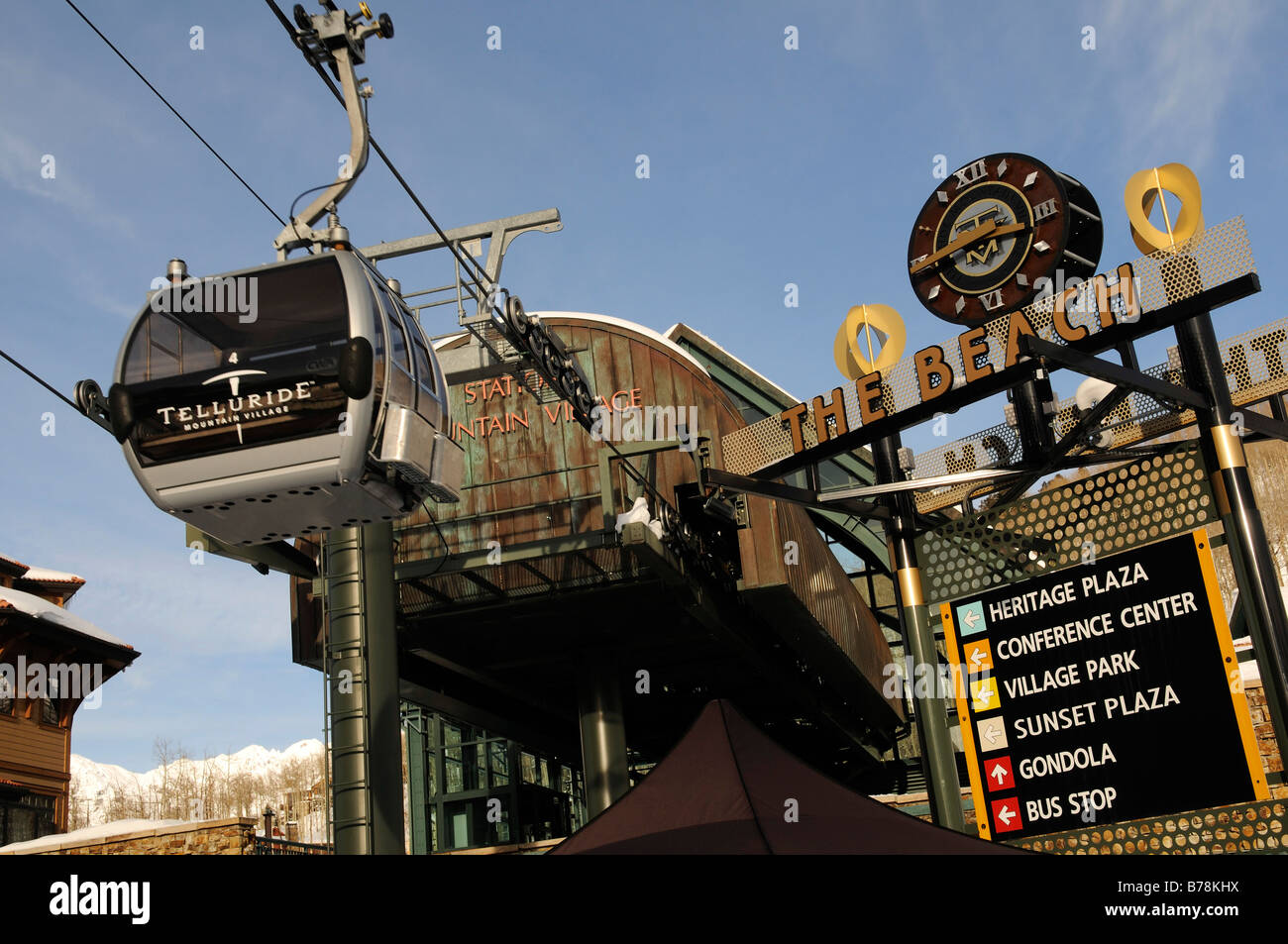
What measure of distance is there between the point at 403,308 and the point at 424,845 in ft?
63.8

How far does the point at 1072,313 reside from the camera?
443 inches

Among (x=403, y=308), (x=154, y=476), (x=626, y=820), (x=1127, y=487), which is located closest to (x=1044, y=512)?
(x=1127, y=487)

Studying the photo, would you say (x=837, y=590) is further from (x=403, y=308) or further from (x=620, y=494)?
(x=403, y=308)

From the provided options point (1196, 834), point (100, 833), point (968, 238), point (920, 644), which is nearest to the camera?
point (1196, 834)

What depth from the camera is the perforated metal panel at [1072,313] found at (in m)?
10.5

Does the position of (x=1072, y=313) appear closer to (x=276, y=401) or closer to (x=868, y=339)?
(x=868, y=339)

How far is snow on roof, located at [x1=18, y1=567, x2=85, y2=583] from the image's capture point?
102 ft

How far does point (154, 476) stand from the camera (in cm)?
733

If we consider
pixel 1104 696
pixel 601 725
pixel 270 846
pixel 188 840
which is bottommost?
pixel 270 846

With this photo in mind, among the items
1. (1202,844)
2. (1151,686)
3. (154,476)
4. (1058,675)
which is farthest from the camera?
(1058,675)

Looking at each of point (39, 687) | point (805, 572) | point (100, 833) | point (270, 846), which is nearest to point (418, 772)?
point (100, 833)

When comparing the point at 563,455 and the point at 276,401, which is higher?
the point at 563,455

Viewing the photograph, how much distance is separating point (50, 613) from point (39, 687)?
1.76 metres

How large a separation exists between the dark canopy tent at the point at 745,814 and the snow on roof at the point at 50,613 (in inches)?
925
